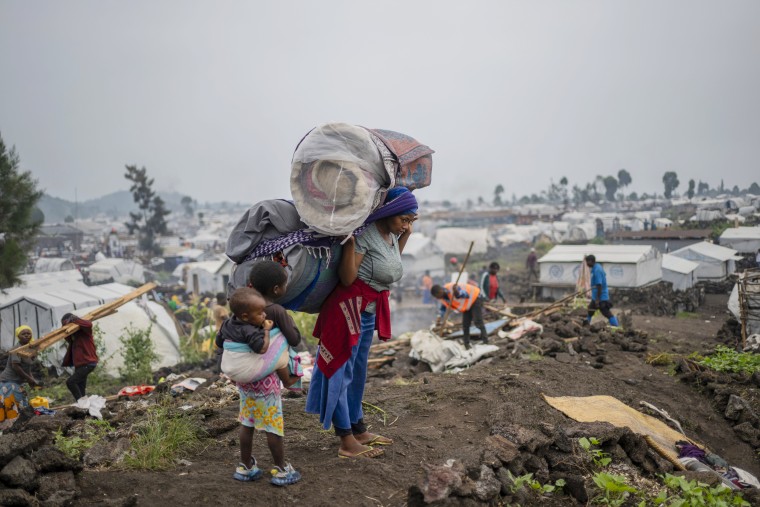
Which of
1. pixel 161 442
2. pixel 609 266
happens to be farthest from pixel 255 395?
pixel 609 266

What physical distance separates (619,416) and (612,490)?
1.55 metres

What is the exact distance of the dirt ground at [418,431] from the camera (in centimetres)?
279

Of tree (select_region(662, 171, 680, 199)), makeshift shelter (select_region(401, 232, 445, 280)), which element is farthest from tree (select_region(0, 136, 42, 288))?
tree (select_region(662, 171, 680, 199))

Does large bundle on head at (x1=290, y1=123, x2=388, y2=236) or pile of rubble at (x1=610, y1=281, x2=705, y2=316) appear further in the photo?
pile of rubble at (x1=610, y1=281, x2=705, y2=316)

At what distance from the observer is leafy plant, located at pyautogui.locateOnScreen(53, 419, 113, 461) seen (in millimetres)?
3558

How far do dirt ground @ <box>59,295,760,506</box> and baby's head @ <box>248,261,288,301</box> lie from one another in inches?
39.0

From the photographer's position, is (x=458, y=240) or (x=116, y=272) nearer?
(x=116, y=272)

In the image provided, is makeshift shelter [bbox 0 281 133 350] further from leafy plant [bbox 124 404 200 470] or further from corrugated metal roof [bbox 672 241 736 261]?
corrugated metal roof [bbox 672 241 736 261]

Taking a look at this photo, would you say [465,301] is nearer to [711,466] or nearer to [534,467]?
[711,466]

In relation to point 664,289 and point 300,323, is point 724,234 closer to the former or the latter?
point 664,289

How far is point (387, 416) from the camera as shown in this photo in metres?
4.34

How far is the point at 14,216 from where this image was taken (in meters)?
13.3

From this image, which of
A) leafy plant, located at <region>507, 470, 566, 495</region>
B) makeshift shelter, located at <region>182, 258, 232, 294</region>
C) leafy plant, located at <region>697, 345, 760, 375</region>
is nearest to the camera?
leafy plant, located at <region>507, 470, 566, 495</region>

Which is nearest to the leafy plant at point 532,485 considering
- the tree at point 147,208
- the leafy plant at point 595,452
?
the leafy plant at point 595,452
